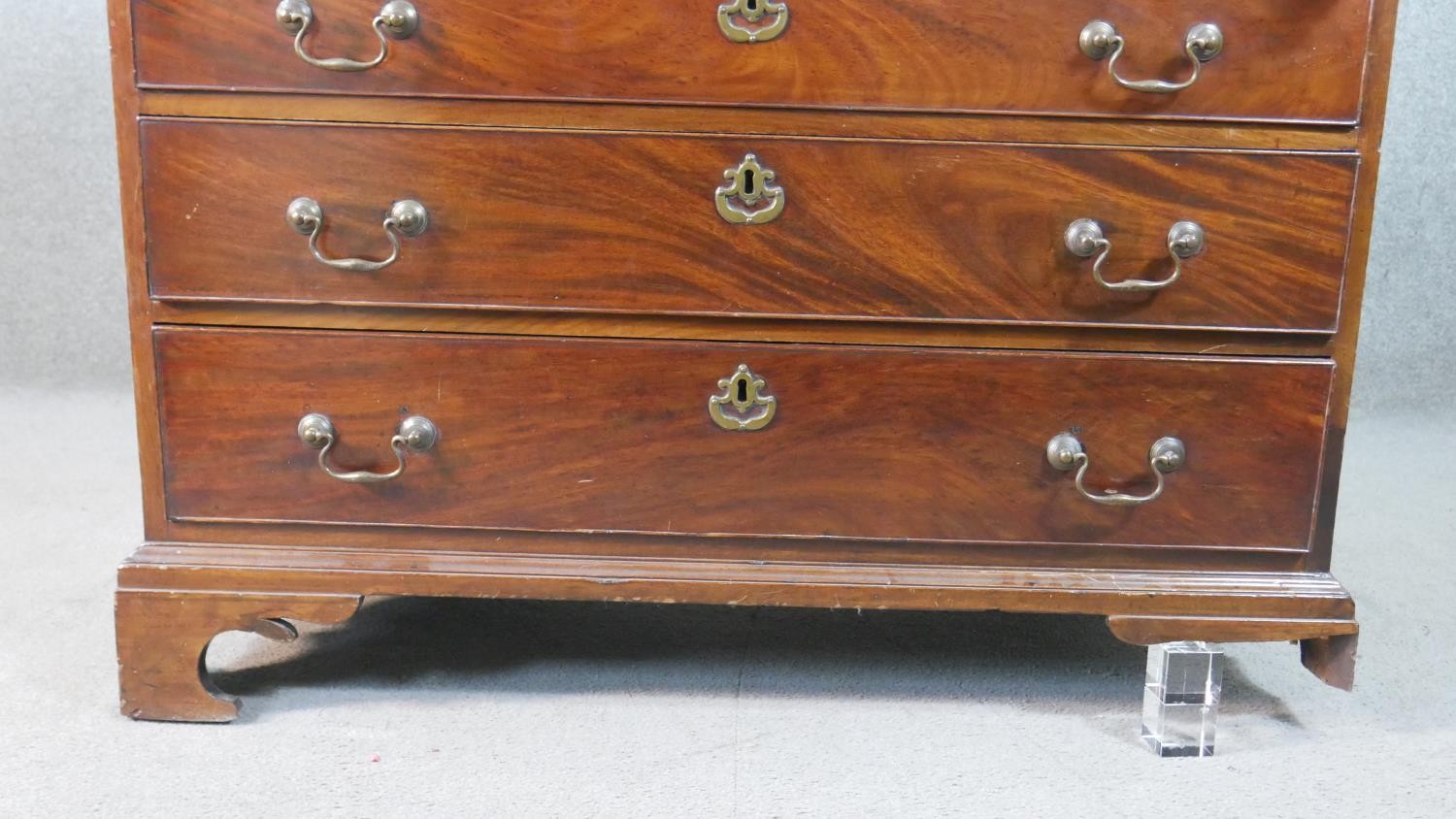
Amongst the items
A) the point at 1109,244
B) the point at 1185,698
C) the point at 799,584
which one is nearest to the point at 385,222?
the point at 799,584

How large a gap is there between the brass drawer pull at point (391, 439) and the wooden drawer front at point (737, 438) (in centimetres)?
1

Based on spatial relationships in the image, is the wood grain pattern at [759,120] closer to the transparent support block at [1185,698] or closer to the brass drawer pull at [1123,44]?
the brass drawer pull at [1123,44]

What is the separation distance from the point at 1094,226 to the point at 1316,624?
18.8 inches

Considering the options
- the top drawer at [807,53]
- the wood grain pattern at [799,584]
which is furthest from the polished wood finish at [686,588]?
the top drawer at [807,53]

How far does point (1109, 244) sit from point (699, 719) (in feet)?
2.13

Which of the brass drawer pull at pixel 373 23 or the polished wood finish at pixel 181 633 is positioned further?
the polished wood finish at pixel 181 633

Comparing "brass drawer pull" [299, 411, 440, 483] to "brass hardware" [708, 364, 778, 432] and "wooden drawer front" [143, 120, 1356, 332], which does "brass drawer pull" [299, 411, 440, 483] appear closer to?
"wooden drawer front" [143, 120, 1356, 332]

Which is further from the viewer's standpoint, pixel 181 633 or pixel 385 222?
pixel 181 633

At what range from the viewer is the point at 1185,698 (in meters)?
1.54

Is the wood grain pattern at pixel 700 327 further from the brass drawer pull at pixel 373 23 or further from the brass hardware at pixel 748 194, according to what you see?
the brass drawer pull at pixel 373 23

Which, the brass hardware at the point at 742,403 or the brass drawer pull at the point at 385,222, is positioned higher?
the brass drawer pull at the point at 385,222

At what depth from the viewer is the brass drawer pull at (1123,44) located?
1384mm

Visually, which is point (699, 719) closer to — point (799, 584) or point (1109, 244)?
point (799, 584)

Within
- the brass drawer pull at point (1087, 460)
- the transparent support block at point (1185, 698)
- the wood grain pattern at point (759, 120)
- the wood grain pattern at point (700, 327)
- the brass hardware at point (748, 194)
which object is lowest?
the transparent support block at point (1185, 698)
